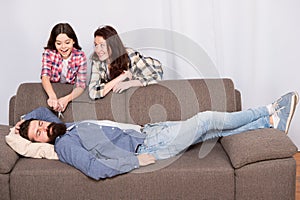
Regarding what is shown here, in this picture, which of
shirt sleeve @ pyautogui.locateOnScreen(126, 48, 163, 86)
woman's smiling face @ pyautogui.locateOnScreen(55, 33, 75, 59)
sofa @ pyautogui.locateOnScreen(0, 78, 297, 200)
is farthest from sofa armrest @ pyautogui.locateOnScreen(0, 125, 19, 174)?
shirt sleeve @ pyautogui.locateOnScreen(126, 48, 163, 86)

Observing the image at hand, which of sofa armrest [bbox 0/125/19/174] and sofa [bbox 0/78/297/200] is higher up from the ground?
sofa armrest [bbox 0/125/19/174]

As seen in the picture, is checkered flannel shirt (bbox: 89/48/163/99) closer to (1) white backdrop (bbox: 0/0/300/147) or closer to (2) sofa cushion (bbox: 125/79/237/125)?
(2) sofa cushion (bbox: 125/79/237/125)

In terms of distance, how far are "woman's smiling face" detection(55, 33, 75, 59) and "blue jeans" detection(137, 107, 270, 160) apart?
748 mm

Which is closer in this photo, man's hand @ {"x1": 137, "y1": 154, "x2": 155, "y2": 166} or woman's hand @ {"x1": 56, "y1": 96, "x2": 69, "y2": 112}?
man's hand @ {"x1": 137, "y1": 154, "x2": 155, "y2": 166}

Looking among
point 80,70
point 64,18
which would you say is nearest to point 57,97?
point 80,70

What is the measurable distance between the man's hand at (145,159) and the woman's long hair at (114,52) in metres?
0.79

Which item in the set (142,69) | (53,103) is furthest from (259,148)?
(53,103)

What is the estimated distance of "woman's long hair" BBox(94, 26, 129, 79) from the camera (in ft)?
11.2

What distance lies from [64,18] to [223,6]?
1.23 meters

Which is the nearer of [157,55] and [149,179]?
[149,179]

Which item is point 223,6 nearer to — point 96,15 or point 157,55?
point 157,55

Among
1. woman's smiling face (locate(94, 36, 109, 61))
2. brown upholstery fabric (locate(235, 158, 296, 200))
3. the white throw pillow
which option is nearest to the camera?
brown upholstery fabric (locate(235, 158, 296, 200))

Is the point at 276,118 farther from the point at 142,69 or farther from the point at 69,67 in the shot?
the point at 69,67

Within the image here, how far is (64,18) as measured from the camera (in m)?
4.08
